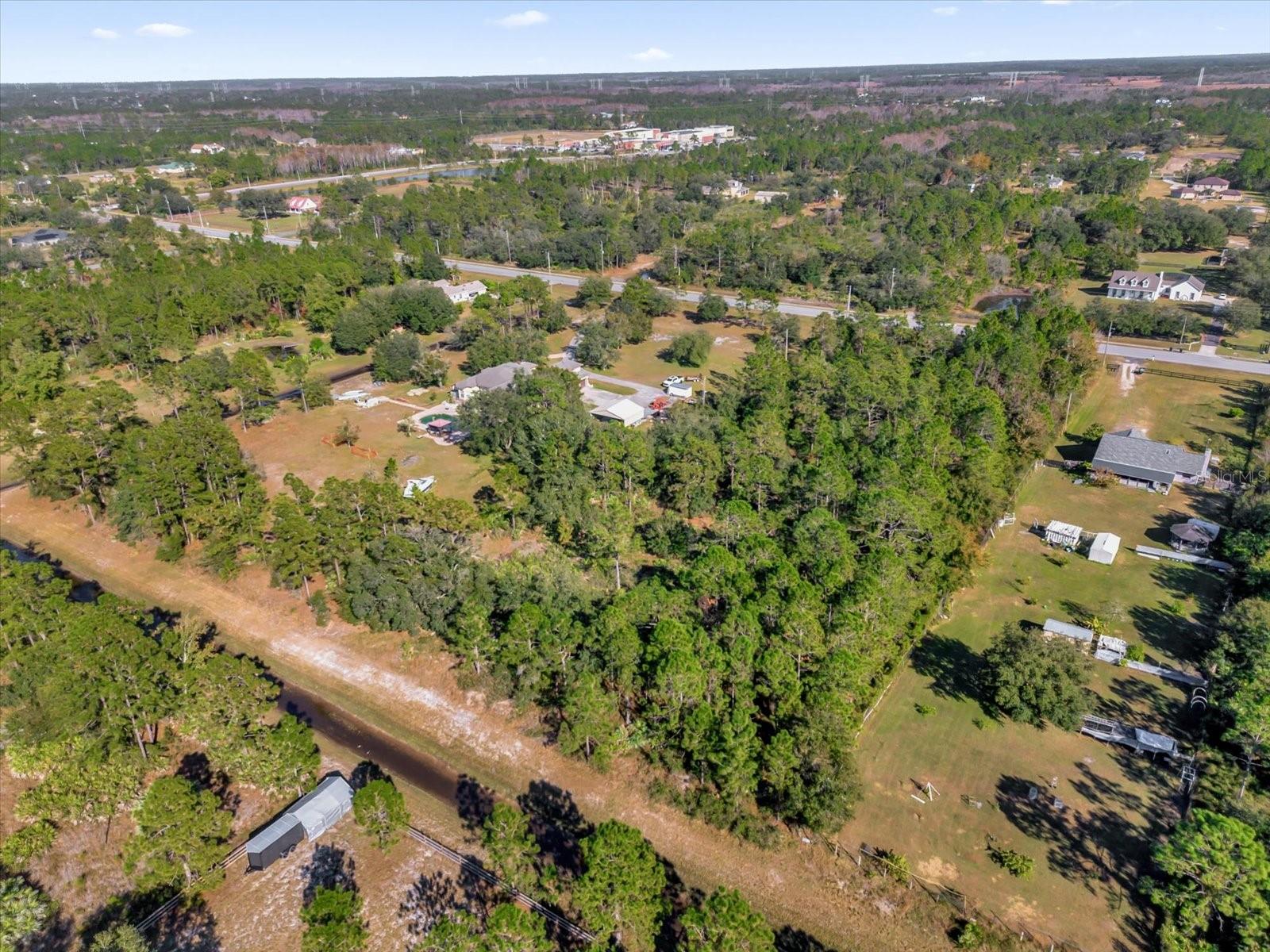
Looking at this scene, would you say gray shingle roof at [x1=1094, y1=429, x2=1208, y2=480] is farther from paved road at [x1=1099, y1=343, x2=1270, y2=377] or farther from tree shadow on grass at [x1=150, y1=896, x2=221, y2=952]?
tree shadow on grass at [x1=150, y1=896, x2=221, y2=952]

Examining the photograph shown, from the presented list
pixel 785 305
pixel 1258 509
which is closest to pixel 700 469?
pixel 1258 509

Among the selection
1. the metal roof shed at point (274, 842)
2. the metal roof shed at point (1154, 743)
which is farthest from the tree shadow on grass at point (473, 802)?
the metal roof shed at point (1154, 743)

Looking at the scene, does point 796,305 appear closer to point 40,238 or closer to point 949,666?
point 949,666

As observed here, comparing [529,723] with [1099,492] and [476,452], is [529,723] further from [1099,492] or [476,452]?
[1099,492]

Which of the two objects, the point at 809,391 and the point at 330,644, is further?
the point at 809,391

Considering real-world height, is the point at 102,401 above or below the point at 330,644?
above

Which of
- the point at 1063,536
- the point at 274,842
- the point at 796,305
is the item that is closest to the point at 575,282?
the point at 796,305

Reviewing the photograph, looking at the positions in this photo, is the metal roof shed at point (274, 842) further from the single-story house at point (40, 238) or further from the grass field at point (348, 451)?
the single-story house at point (40, 238)
